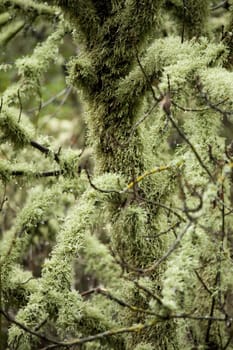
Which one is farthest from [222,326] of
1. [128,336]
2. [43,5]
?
[43,5]

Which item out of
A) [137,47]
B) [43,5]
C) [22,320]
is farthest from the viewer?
[43,5]

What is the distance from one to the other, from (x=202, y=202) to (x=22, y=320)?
101cm

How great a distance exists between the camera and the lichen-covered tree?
2.12 meters

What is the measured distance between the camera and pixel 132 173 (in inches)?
103

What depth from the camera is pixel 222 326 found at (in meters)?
3.26

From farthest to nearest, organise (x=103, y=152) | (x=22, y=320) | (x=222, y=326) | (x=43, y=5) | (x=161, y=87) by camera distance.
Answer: (x=43, y=5) < (x=222, y=326) < (x=103, y=152) < (x=22, y=320) < (x=161, y=87)

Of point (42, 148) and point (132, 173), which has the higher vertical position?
point (42, 148)

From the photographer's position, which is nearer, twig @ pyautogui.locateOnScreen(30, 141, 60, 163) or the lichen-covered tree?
the lichen-covered tree

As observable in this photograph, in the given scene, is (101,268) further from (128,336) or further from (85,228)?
(85,228)

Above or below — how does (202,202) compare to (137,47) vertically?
below

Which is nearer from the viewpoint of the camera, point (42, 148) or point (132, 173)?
point (132, 173)

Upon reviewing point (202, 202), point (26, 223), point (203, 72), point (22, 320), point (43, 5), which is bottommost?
point (22, 320)

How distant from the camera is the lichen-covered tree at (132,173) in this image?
2117mm

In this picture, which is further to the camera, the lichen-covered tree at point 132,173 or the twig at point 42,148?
the twig at point 42,148
